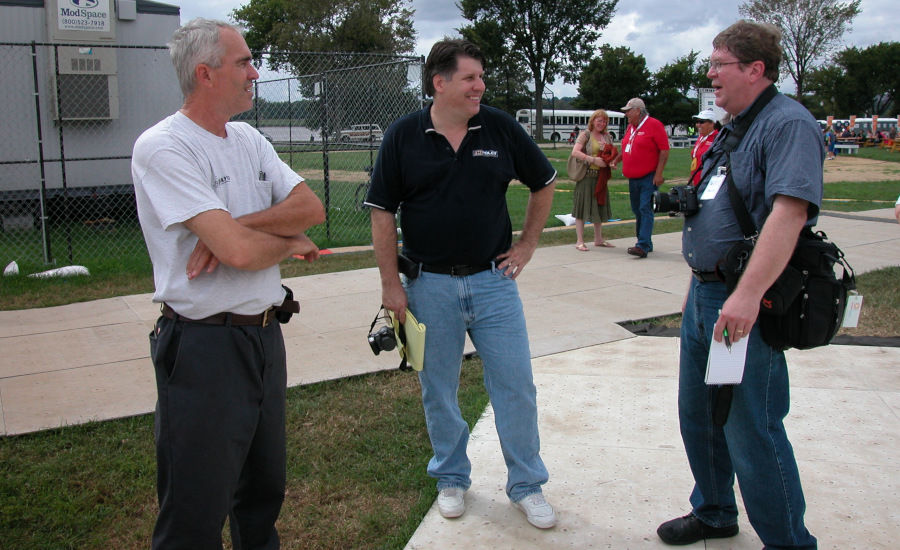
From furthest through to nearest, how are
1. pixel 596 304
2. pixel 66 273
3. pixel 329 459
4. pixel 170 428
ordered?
pixel 66 273 → pixel 596 304 → pixel 329 459 → pixel 170 428

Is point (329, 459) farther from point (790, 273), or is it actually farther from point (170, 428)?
point (790, 273)

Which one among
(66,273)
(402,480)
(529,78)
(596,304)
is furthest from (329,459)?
(529,78)

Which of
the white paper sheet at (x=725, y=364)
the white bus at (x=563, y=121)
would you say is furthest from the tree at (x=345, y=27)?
the white paper sheet at (x=725, y=364)

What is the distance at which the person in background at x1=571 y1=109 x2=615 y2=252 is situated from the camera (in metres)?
8.83

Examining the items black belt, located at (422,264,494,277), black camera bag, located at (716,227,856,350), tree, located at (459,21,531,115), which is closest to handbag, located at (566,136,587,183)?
black belt, located at (422,264,494,277)

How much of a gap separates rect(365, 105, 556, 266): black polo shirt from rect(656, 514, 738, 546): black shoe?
126cm

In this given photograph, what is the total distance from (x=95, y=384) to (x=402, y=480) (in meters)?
2.27

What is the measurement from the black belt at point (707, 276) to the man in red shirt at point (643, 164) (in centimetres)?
587

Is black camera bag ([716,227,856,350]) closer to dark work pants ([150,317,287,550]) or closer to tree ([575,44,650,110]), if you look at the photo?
dark work pants ([150,317,287,550])

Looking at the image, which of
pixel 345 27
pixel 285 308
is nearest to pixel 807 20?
pixel 345 27

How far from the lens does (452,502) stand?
3.09 m

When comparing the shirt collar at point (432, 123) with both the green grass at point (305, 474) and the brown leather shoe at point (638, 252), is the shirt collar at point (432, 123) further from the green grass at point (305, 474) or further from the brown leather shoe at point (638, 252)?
the brown leather shoe at point (638, 252)

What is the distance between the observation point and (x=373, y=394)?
4.41 m

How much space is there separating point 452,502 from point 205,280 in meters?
Answer: 1.51
